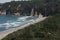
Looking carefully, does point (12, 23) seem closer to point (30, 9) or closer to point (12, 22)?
point (12, 22)

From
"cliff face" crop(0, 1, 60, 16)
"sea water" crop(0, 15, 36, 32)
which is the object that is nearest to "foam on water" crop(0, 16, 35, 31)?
"sea water" crop(0, 15, 36, 32)

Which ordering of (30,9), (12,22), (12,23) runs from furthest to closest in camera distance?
1. (30,9)
2. (12,22)
3. (12,23)

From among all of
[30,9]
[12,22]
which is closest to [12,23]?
[12,22]

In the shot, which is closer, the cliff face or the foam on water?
the foam on water

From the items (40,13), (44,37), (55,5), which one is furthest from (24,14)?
(44,37)

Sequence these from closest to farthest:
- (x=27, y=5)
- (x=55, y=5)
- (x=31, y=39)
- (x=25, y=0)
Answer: (x=31, y=39) < (x=55, y=5) < (x=27, y=5) < (x=25, y=0)

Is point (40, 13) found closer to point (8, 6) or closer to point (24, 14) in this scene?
point (24, 14)

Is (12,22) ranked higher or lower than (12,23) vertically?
lower

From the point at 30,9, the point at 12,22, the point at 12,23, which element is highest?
the point at 12,23

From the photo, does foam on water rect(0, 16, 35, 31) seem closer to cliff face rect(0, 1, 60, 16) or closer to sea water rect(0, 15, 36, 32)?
sea water rect(0, 15, 36, 32)
